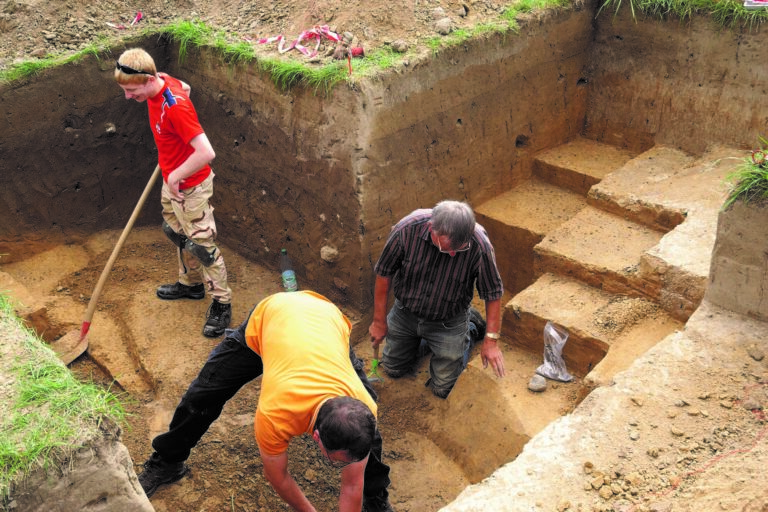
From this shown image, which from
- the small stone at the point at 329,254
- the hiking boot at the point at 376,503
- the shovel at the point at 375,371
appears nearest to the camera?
the hiking boot at the point at 376,503

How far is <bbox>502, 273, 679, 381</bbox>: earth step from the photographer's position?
14.1 ft

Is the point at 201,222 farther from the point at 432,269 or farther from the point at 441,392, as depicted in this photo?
the point at 441,392

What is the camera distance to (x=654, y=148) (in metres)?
5.98

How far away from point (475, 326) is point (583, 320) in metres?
0.75

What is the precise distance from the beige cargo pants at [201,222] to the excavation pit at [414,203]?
1.14 ft

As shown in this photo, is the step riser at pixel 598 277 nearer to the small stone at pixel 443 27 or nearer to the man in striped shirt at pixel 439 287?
the man in striped shirt at pixel 439 287

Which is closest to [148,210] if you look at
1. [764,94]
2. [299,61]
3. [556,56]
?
[299,61]

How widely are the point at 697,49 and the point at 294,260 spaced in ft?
11.3

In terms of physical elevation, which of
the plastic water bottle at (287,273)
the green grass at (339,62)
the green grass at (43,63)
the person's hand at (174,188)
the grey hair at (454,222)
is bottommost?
the plastic water bottle at (287,273)

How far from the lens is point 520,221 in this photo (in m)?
→ 5.59

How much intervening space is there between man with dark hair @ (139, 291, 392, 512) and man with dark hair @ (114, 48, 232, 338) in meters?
1.37

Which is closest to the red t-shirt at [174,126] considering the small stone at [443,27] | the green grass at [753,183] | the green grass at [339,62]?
the green grass at [339,62]

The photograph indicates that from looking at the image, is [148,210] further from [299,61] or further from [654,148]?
[654,148]

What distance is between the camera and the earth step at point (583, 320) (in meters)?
4.30
